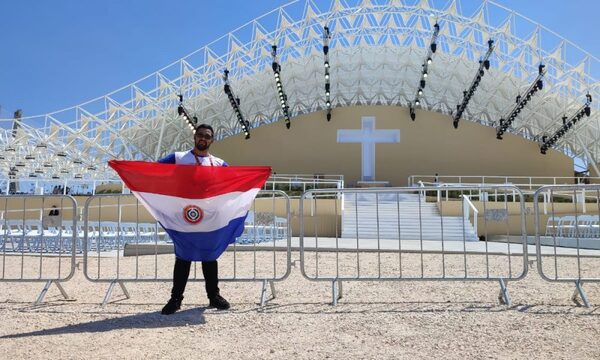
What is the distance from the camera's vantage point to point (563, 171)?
3550 centimetres

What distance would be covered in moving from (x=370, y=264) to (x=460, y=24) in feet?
69.4

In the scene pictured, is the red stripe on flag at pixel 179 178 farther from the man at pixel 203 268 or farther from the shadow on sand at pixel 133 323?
the shadow on sand at pixel 133 323

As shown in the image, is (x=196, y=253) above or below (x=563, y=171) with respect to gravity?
below

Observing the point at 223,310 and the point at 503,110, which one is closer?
the point at 223,310

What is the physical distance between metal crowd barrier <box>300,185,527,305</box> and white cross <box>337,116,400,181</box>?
492 inches

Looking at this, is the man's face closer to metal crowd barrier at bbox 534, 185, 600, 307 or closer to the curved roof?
metal crowd barrier at bbox 534, 185, 600, 307

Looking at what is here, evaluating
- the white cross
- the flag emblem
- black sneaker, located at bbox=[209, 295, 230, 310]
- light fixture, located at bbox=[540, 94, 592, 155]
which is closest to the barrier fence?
black sneaker, located at bbox=[209, 295, 230, 310]

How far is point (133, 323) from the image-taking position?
409 centimetres

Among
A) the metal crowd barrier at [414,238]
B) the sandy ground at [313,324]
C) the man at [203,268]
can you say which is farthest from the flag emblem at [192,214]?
the metal crowd barrier at [414,238]

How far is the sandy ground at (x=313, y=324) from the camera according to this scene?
11.0 feet

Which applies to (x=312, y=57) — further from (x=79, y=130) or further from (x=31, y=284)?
(x=31, y=284)

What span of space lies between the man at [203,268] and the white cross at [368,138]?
26875mm

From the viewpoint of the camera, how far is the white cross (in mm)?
31141

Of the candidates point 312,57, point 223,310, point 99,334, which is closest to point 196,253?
point 223,310
